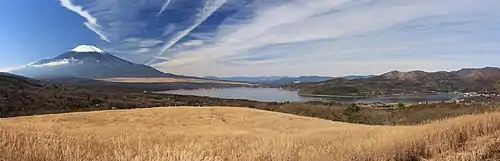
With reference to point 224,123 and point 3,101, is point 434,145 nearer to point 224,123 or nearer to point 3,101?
point 224,123

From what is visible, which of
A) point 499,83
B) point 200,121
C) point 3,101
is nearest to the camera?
point 200,121

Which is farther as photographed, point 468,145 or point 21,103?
point 21,103

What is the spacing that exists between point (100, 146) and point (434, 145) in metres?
5.00

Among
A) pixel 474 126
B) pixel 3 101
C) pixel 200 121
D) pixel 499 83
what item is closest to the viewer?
pixel 474 126

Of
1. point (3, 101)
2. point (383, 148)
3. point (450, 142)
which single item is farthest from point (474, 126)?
point (3, 101)

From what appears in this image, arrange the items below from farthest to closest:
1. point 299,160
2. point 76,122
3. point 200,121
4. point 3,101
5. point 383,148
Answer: point 3,101
point 200,121
point 76,122
point 383,148
point 299,160

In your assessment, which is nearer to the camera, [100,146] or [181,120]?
[100,146]

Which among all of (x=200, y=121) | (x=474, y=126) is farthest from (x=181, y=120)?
(x=474, y=126)

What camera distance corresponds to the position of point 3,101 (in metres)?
84.9

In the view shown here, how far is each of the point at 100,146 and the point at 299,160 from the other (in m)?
2.90

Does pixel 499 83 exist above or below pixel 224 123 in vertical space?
above

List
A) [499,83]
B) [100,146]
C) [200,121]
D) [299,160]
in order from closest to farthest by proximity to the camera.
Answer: [299,160]
[100,146]
[200,121]
[499,83]

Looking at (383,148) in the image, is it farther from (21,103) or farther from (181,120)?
(21,103)

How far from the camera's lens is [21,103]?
285 ft
